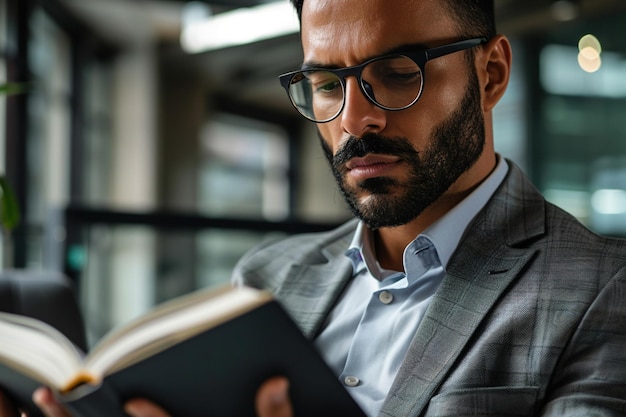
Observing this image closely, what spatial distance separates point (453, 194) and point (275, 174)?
33.0 ft

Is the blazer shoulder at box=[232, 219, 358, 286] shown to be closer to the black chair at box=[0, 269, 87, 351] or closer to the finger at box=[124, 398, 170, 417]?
the black chair at box=[0, 269, 87, 351]

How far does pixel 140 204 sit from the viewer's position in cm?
838

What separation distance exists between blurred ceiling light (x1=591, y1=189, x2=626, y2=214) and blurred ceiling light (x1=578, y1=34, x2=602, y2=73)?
3.14 ft

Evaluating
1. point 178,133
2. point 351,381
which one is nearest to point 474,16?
point 351,381

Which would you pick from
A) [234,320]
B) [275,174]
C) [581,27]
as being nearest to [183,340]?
[234,320]

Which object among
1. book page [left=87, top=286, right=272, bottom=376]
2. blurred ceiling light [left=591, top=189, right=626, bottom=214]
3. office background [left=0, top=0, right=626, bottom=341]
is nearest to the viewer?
book page [left=87, top=286, right=272, bottom=376]

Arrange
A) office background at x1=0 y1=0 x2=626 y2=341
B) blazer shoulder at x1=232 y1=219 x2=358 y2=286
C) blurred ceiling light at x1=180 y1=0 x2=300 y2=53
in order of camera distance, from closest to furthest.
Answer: blazer shoulder at x1=232 y1=219 x2=358 y2=286, office background at x1=0 y1=0 x2=626 y2=341, blurred ceiling light at x1=180 y1=0 x2=300 y2=53

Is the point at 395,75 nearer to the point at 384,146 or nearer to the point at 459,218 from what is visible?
the point at 384,146

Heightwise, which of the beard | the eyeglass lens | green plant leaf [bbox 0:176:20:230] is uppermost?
the eyeglass lens

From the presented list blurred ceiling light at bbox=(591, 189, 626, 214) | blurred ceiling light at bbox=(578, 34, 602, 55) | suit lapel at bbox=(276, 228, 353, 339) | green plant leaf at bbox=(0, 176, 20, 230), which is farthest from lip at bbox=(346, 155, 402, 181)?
blurred ceiling light at bbox=(578, 34, 602, 55)

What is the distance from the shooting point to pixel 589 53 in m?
6.34

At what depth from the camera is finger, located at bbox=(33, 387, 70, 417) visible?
34.4 inches

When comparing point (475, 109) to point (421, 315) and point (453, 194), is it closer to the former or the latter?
point (453, 194)

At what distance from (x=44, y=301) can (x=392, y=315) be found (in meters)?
0.70
